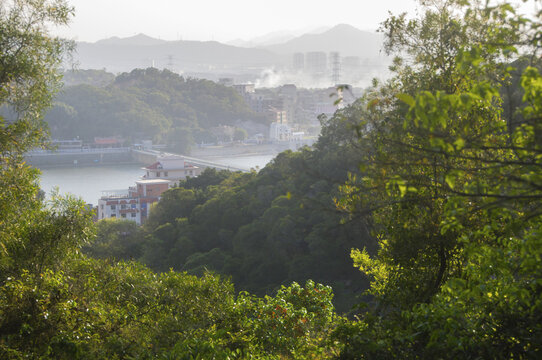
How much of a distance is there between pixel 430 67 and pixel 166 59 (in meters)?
91.8

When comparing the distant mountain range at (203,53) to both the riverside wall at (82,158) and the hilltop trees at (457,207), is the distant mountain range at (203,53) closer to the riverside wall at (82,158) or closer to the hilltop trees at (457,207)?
the riverside wall at (82,158)

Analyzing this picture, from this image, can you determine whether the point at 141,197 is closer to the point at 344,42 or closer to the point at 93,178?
the point at 93,178

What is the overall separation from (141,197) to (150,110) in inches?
753

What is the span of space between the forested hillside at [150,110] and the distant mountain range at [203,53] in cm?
4659

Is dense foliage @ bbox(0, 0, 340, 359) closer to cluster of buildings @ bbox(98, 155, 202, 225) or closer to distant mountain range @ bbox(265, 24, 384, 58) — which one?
cluster of buildings @ bbox(98, 155, 202, 225)

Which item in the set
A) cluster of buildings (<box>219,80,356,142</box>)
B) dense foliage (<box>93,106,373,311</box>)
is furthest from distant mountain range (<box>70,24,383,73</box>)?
dense foliage (<box>93,106,373,311</box>)

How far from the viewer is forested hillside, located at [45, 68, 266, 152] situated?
33.7m

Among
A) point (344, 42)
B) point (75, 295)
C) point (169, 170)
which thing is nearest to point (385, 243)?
point (75, 295)

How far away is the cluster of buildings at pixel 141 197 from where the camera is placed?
17297 millimetres

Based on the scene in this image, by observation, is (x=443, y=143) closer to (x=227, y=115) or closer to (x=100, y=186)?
(x=100, y=186)

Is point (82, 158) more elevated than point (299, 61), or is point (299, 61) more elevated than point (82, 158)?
point (299, 61)

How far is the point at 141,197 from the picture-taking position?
59.6ft

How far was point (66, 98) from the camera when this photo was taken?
35.7 m

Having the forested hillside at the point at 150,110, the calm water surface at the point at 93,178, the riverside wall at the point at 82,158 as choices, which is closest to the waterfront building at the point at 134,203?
the calm water surface at the point at 93,178
